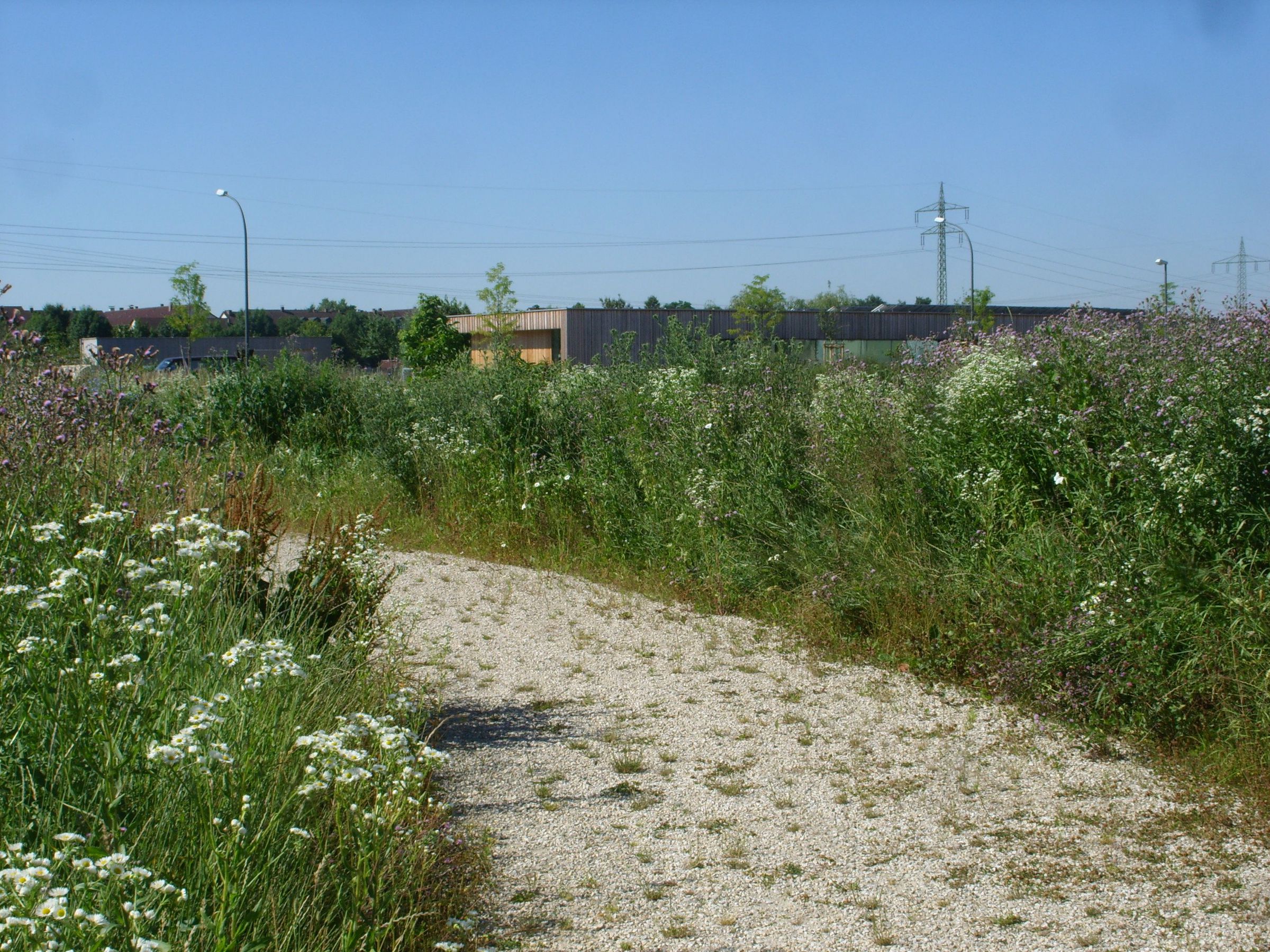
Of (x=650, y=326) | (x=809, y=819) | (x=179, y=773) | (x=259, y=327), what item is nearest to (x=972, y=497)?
(x=809, y=819)

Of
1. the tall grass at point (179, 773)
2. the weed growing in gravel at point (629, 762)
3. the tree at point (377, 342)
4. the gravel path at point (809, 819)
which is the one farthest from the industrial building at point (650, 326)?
the tall grass at point (179, 773)

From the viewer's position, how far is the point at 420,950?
3.02 metres

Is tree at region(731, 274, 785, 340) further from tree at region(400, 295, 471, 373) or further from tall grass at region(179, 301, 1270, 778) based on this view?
tall grass at region(179, 301, 1270, 778)

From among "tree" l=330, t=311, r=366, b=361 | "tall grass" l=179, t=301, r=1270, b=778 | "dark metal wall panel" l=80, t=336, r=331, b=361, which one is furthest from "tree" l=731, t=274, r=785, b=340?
"tree" l=330, t=311, r=366, b=361

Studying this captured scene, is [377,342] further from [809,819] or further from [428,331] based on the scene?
[809,819]

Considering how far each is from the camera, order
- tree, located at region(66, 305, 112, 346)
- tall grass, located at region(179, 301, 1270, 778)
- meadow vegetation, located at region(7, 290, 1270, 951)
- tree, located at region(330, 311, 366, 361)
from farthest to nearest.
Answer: tree, located at region(330, 311, 366, 361) < tree, located at region(66, 305, 112, 346) < tall grass, located at region(179, 301, 1270, 778) < meadow vegetation, located at region(7, 290, 1270, 951)

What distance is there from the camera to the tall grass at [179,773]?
2.20m

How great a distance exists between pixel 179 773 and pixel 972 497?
15.1ft

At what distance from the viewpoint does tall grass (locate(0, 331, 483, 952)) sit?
220 centimetres

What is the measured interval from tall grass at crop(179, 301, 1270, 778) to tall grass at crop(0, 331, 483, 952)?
3121mm

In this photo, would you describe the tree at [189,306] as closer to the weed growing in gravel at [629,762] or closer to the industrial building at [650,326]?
the industrial building at [650,326]

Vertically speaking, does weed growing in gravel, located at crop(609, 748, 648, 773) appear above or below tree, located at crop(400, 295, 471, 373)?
below

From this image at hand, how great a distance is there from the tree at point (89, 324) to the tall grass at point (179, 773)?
53.1 meters

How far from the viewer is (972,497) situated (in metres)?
5.95
